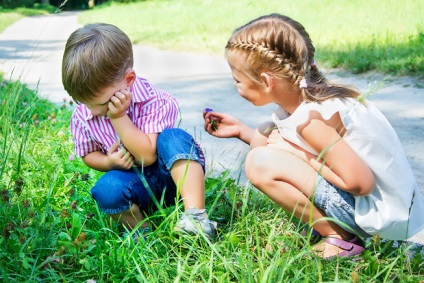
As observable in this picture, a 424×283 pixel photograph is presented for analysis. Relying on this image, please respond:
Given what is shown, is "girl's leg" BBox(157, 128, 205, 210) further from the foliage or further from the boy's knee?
the foliage

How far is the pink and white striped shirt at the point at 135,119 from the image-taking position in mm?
2162

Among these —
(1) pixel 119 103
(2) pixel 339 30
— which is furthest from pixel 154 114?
(2) pixel 339 30

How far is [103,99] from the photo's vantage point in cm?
205

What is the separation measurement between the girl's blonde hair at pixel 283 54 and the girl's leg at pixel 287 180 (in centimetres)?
23

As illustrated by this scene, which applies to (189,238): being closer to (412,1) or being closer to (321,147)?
(321,147)

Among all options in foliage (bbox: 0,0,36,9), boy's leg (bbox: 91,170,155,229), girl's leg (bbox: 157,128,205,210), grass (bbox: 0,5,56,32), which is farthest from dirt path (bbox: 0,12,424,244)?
foliage (bbox: 0,0,36,9)

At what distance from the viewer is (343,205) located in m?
1.95

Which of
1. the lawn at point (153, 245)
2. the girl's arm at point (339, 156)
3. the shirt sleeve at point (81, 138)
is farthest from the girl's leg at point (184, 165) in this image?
the girl's arm at point (339, 156)

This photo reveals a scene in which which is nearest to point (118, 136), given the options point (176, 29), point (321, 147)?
point (321, 147)

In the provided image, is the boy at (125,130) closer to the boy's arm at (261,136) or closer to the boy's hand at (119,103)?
the boy's hand at (119,103)

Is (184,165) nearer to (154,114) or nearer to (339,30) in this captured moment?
(154,114)

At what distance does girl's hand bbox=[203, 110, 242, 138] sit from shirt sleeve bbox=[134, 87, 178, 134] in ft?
0.62

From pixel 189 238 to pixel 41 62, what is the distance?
6.53 metres

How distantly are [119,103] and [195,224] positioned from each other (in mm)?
545
